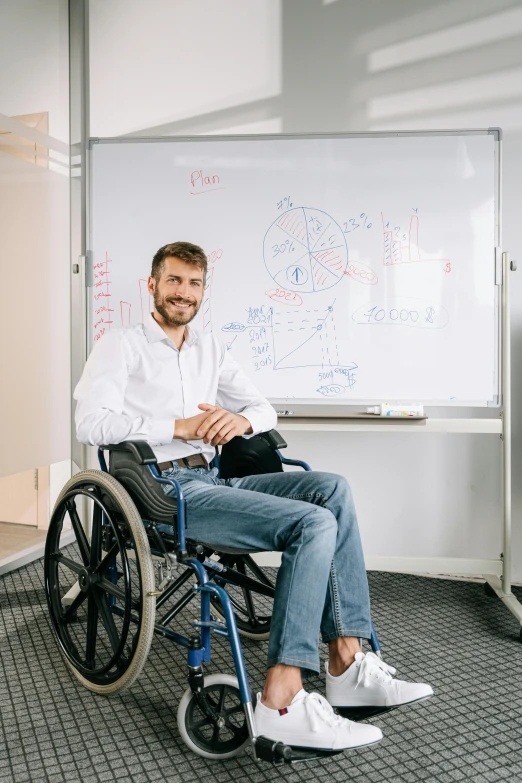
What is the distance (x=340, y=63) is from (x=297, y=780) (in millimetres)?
2507

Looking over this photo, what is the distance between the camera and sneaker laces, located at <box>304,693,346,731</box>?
1.33 m

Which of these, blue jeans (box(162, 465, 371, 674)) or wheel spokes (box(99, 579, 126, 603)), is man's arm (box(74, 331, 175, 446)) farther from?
wheel spokes (box(99, 579, 126, 603))

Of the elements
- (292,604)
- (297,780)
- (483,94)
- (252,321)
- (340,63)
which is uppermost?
(340,63)

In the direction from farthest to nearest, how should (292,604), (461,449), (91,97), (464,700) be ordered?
(91,97)
(461,449)
(464,700)
(292,604)

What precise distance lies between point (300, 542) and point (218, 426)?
1.28 ft

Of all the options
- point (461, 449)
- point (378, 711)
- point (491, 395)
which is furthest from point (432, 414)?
point (378, 711)

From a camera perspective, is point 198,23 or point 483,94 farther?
point 198,23

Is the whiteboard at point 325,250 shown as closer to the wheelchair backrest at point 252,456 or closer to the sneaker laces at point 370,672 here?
the wheelchair backrest at point 252,456

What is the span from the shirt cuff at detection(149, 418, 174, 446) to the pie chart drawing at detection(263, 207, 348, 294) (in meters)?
0.95

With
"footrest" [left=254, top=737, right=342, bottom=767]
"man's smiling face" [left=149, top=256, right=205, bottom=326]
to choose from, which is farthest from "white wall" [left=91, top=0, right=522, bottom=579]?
"footrest" [left=254, top=737, right=342, bottom=767]

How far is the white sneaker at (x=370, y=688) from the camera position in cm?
147

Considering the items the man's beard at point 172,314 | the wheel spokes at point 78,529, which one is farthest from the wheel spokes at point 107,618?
the man's beard at point 172,314

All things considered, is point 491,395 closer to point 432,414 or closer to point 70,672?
point 432,414

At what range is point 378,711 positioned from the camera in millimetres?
1491
